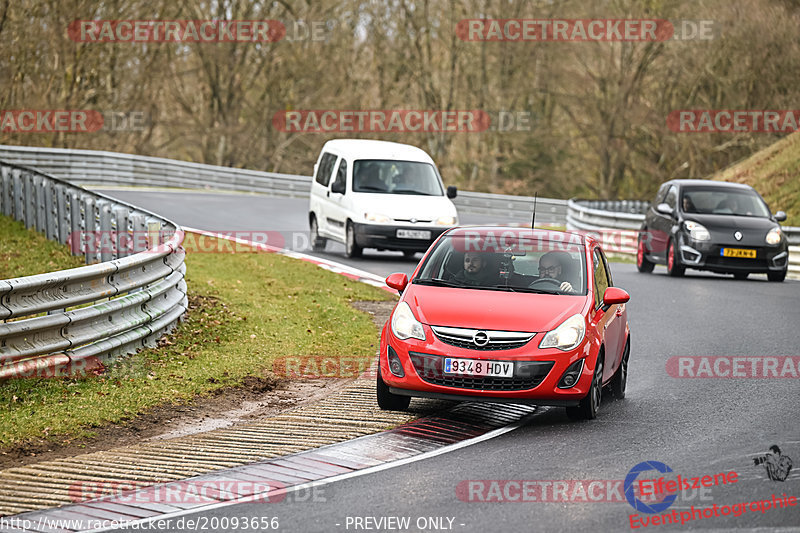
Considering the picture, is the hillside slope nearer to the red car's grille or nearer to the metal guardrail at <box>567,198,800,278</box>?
the metal guardrail at <box>567,198,800,278</box>

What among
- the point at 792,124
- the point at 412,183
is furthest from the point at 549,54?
the point at 412,183

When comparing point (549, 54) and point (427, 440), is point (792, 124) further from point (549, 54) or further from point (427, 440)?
point (427, 440)

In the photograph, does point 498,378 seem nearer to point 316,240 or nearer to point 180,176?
point 316,240

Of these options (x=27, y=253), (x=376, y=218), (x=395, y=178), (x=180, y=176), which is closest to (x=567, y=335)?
(x=27, y=253)

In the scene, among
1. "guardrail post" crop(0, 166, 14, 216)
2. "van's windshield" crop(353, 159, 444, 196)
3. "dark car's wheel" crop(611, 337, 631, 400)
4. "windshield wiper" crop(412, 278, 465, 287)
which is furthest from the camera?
"van's windshield" crop(353, 159, 444, 196)

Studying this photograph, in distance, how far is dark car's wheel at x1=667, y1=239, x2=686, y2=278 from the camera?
66.9 feet

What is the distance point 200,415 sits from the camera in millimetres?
9203

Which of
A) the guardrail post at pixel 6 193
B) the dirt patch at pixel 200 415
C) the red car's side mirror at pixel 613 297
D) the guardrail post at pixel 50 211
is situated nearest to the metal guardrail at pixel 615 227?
the guardrail post at pixel 50 211

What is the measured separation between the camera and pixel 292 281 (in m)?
17.4

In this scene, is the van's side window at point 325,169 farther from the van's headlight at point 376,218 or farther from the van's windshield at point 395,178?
the van's headlight at point 376,218

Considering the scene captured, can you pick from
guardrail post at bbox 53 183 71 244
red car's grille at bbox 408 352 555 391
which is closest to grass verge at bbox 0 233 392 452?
guardrail post at bbox 53 183 71 244

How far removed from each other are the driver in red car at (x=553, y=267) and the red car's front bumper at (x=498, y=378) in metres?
1.02

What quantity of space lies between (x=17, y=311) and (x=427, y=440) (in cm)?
329

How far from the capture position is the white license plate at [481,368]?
8.47 m
